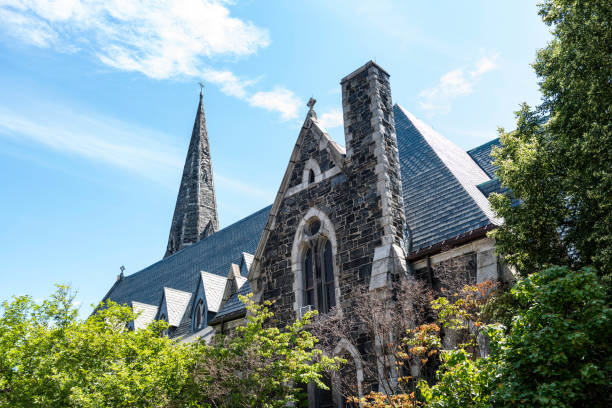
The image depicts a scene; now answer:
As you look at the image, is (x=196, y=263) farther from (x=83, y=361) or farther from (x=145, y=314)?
(x=83, y=361)

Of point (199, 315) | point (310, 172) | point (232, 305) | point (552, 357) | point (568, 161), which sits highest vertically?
point (310, 172)

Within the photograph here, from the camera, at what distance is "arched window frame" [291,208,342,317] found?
46.7 ft

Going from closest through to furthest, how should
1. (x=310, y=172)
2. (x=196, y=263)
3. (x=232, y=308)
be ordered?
(x=310, y=172) < (x=232, y=308) < (x=196, y=263)

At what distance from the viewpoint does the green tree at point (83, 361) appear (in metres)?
13.0

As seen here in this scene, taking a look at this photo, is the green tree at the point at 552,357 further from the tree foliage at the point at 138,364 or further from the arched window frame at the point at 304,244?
the arched window frame at the point at 304,244

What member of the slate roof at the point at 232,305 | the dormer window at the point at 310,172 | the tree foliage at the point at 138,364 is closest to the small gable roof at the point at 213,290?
the slate roof at the point at 232,305

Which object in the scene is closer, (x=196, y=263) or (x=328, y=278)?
(x=328, y=278)

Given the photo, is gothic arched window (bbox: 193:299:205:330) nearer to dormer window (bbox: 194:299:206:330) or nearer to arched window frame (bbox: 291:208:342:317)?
dormer window (bbox: 194:299:206:330)

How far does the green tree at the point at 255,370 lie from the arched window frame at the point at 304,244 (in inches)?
72.2

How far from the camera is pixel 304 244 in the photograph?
15023 millimetres

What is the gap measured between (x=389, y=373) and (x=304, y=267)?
436 cm

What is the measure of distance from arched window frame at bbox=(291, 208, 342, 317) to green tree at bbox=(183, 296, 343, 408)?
1833 millimetres

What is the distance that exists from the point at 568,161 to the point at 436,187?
574 cm

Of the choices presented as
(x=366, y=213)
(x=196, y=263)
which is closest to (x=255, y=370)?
(x=366, y=213)
